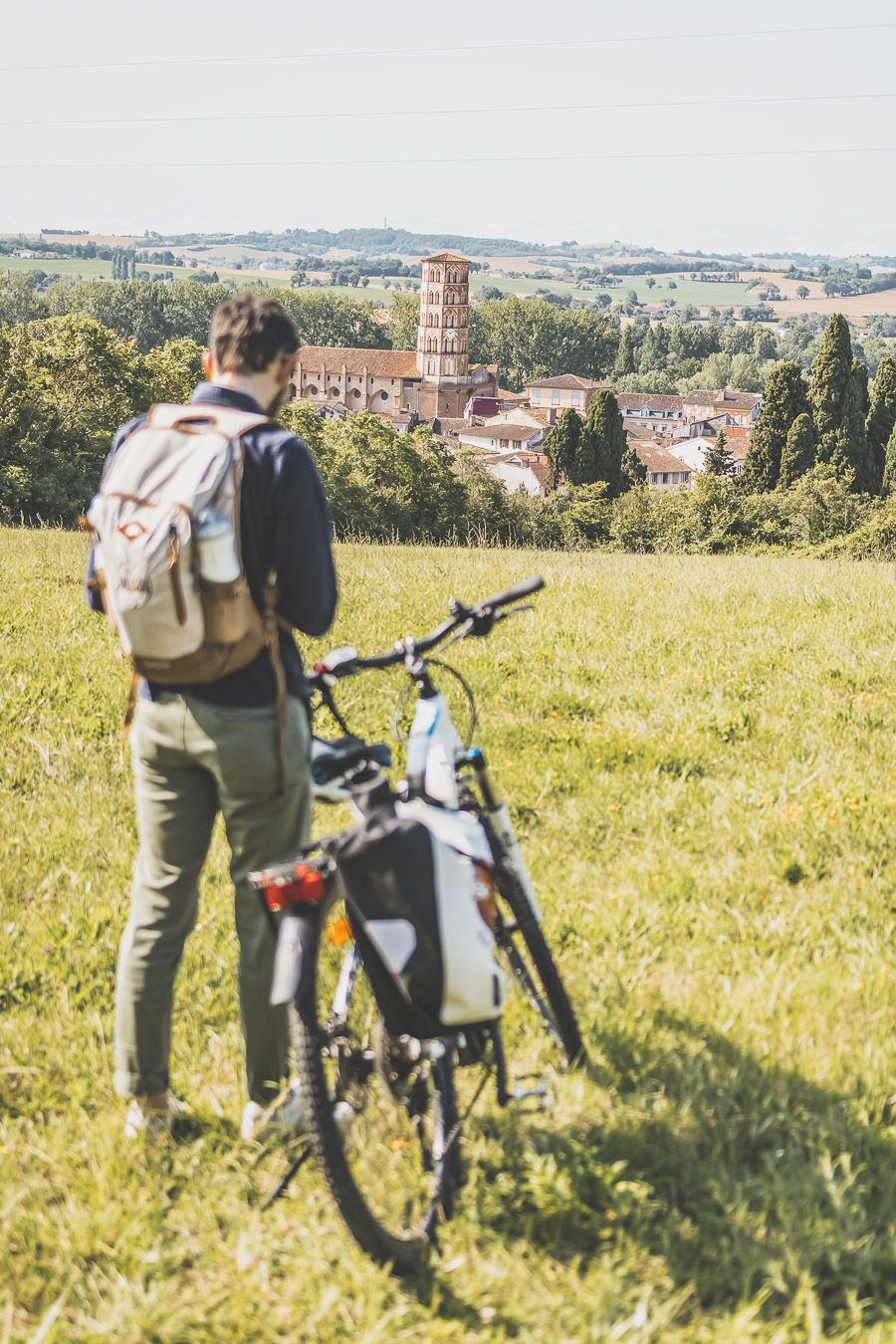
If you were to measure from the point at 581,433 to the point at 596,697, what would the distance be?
2665 inches

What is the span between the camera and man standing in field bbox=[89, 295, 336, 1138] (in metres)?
3.02

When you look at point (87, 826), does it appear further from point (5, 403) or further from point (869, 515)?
point (869, 515)

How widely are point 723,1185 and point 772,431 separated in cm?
6241

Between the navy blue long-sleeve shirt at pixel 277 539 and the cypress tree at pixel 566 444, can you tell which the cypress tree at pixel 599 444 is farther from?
the navy blue long-sleeve shirt at pixel 277 539

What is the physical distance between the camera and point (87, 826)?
5.60 metres

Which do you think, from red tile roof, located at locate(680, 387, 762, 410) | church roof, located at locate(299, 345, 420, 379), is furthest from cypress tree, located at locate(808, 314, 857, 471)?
red tile roof, located at locate(680, 387, 762, 410)

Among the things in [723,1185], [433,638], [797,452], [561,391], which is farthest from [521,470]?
[723,1185]

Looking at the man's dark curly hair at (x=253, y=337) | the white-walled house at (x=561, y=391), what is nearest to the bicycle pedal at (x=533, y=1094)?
the man's dark curly hair at (x=253, y=337)

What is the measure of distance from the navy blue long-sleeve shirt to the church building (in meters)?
160

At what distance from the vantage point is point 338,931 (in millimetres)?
3039

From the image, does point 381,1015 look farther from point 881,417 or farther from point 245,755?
point 881,417

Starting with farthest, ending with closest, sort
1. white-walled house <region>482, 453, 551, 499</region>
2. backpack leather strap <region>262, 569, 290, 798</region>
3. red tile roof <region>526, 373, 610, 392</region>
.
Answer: red tile roof <region>526, 373, 610, 392</region> → white-walled house <region>482, 453, 551, 499</region> → backpack leather strap <region>262, 569, 290, 798</region>

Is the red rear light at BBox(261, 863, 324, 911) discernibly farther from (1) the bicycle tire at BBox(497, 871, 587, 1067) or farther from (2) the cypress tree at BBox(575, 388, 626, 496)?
(2) the cypress tree at BBox(575, 388, 626, 496)

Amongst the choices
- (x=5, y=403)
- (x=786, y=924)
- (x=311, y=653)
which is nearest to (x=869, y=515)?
(x=5, y=403)
